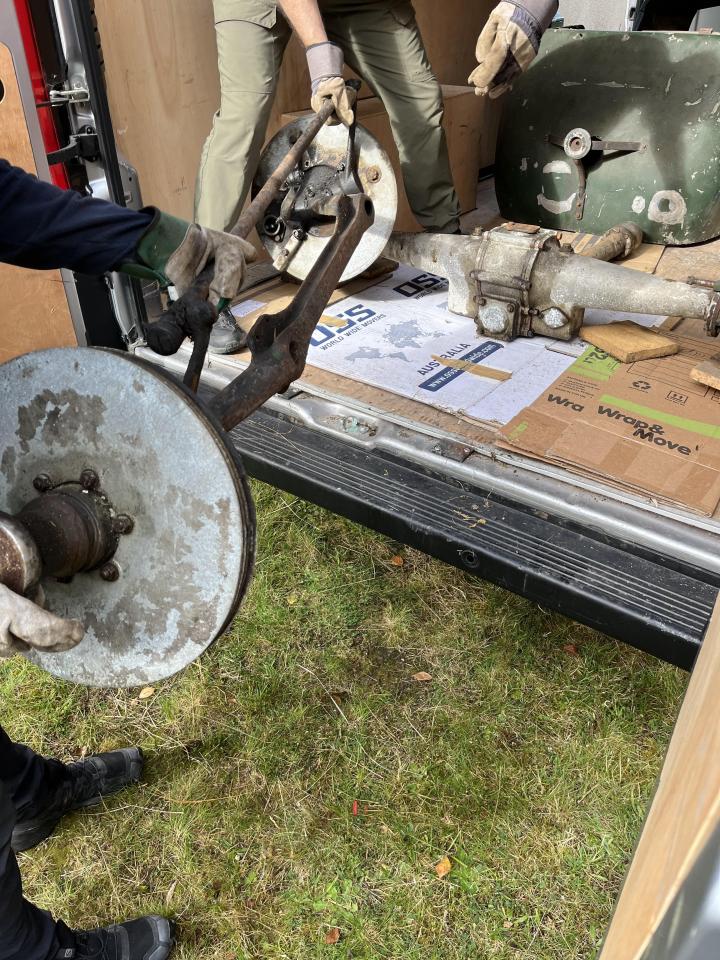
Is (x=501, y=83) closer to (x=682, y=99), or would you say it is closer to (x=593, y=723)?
(x=682, y=99)

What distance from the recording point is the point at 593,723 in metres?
2.12

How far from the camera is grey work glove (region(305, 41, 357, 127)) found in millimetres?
2660

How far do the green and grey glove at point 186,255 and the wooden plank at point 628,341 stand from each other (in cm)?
151

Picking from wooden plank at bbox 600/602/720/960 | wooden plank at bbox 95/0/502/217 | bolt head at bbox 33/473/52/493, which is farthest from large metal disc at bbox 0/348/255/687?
wooden plank at bbox 95/0/502/217

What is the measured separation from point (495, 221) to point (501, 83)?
0.89 metres

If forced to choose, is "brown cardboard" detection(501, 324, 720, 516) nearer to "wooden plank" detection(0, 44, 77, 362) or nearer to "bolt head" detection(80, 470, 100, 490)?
"bolt head" detection(80, 470, 100, 490)

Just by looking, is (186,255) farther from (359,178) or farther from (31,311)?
(359,178)

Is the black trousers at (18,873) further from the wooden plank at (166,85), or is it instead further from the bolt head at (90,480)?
the wooden plank at (166,85)

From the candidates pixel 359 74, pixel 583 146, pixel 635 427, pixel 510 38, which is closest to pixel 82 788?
pixel 635 427

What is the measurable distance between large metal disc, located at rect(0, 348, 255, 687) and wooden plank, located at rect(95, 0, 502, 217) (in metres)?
1.73

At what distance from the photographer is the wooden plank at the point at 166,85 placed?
100.0 inches

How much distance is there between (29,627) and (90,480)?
10.6 inches

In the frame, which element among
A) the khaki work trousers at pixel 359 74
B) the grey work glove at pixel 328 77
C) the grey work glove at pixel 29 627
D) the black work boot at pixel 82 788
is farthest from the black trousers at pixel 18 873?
the grey work glove at pixel 328 77

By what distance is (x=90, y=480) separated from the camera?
1.25 meters
